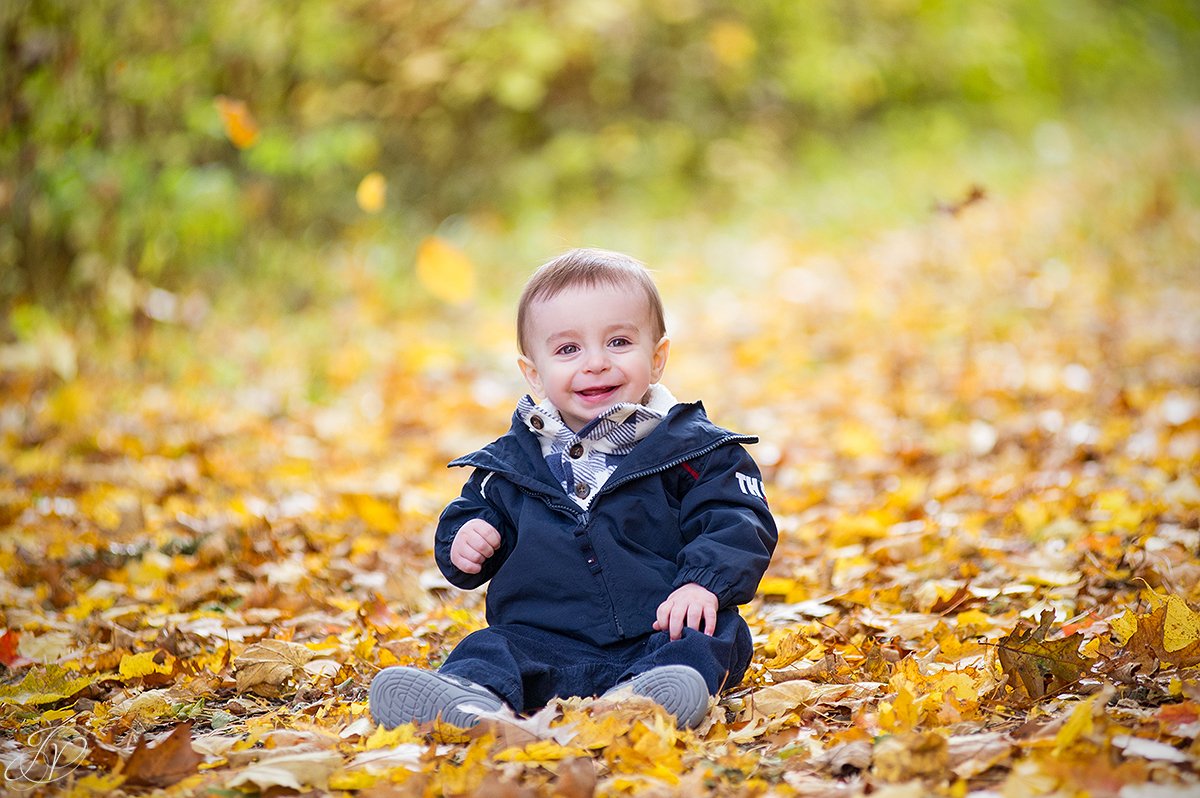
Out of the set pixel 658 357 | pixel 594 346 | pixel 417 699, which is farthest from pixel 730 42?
pixel 417 699

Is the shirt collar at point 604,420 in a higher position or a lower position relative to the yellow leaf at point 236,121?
lower

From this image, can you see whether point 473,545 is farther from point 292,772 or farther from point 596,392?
point 292,772

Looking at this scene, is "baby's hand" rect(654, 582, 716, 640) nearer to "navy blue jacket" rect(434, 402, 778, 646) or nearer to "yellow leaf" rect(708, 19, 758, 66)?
"navy blue jacket" rect(434, 402, 778, 646)

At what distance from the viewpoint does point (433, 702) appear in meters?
2.21

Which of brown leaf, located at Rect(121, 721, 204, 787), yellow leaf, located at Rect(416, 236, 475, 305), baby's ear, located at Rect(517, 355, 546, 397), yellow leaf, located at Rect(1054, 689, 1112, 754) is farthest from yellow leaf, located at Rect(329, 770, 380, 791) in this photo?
yellow leaf, located at Rect(416, 236, 475, 305)

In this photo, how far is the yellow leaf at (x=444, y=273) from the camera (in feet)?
25.9

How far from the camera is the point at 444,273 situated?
790cm

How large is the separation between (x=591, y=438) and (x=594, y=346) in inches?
7.9

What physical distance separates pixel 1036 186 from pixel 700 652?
914 centimetres

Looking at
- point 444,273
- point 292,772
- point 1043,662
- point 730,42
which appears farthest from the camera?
point 730,42

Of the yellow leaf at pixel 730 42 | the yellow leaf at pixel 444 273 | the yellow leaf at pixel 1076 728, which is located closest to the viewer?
the yellow leaf at pixel 1076 728

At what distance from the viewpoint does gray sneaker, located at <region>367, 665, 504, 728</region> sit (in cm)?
221

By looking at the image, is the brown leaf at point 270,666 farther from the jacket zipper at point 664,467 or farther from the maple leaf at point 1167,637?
the maple leaf at point 1167,637

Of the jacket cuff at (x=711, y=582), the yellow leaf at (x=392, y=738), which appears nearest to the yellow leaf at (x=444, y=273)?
the jacket cuff at (x=711, y=582)
